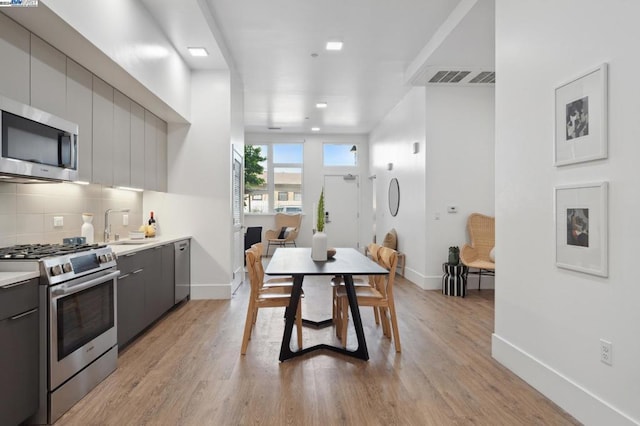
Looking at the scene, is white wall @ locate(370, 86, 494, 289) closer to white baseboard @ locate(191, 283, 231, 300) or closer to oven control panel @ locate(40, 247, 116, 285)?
white baseboard @ locate(191, 283, 231, 300)

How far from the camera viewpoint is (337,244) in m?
10.3

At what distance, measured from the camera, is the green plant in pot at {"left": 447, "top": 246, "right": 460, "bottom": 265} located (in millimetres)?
5574

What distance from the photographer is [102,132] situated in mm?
3371

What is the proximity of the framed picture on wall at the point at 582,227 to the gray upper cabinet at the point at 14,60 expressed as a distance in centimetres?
328

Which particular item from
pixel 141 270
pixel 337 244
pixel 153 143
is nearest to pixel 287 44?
→ pixel 153 143

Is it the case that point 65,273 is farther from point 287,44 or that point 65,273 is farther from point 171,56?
point 287,44

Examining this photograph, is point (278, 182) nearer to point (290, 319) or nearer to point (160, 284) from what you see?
point (160, 284)

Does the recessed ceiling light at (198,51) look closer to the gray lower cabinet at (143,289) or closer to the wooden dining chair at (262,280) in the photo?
the gray lower cabinet at (143,289)

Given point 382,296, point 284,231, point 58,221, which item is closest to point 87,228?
point 58,221

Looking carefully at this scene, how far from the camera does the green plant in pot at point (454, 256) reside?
219 inches

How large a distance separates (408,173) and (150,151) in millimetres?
4080

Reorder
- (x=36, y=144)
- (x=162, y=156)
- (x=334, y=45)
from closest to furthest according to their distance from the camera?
(x=36, y=144) → (x=334, y=45) → (x=162, y=156)

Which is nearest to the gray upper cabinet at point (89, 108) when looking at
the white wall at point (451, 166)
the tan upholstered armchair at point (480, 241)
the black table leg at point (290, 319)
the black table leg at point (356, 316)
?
the black table leg at point (290, 319)

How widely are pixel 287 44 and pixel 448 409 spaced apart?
13.8 ft
